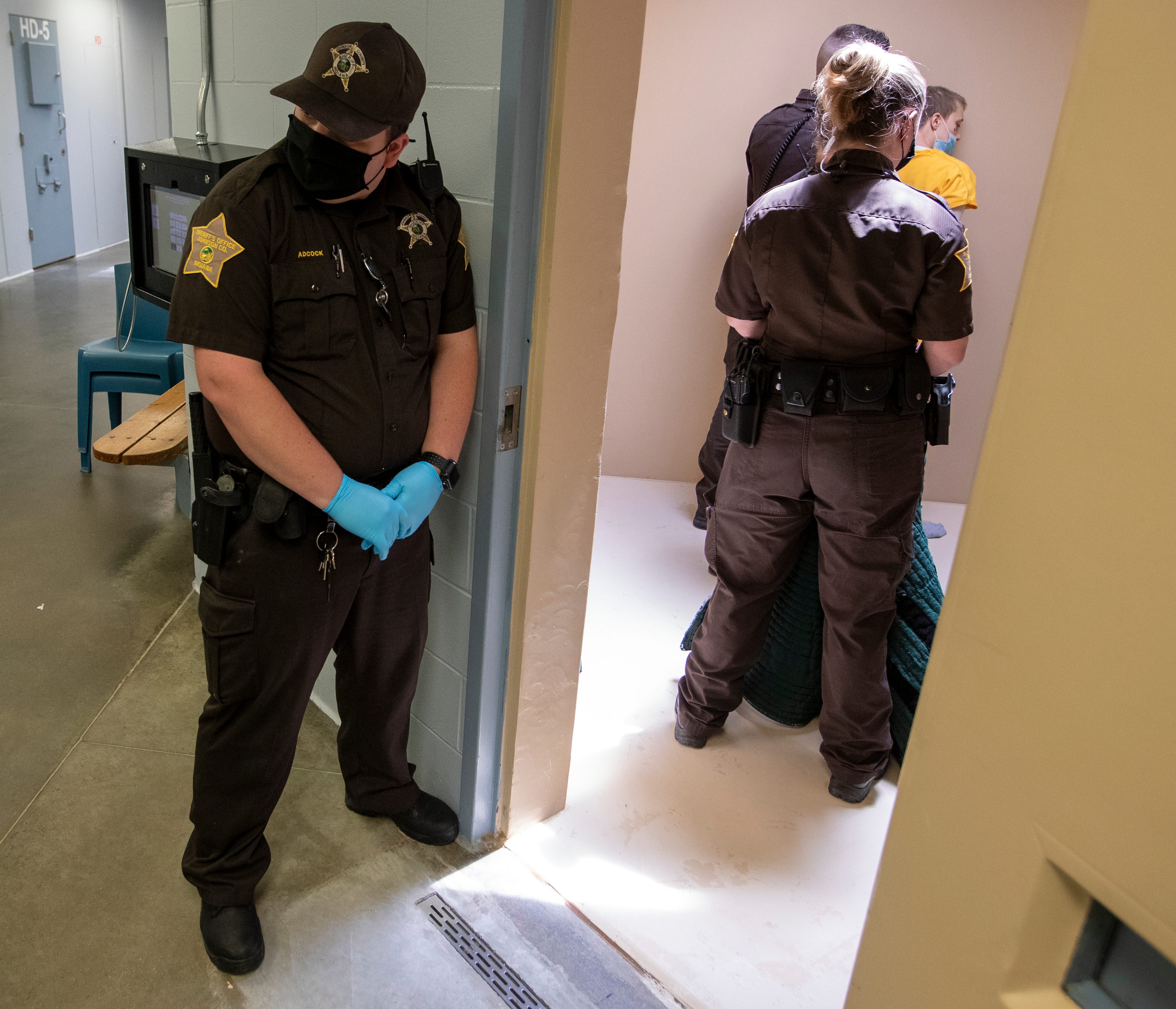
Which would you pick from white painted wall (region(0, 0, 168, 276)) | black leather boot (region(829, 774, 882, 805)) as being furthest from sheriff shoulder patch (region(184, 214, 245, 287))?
white painted wall (region(0, 0, 168, 276))

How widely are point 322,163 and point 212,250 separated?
9.0 inches

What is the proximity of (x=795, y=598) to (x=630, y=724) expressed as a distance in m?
0.59

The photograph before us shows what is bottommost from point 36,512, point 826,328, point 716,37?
point 36,512

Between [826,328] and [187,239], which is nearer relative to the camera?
[187,239]

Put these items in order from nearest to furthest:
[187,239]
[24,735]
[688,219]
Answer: [187,239] < [24,735] < [688,219]

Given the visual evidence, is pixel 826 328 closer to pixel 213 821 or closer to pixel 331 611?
pixel 331 611

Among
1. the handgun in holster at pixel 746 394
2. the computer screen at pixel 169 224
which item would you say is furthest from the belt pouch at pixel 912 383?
the computer screen at pixel 169 224

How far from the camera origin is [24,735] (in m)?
2.41

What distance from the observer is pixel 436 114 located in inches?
68.5

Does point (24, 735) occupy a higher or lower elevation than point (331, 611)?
lower

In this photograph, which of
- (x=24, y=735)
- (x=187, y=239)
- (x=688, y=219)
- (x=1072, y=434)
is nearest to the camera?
(x=1072, y=434)

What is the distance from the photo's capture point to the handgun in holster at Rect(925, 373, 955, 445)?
2207 mm

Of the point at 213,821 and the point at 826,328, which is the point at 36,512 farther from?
the point at 826,328

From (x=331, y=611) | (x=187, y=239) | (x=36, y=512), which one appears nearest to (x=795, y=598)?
(x=331, y=611)
